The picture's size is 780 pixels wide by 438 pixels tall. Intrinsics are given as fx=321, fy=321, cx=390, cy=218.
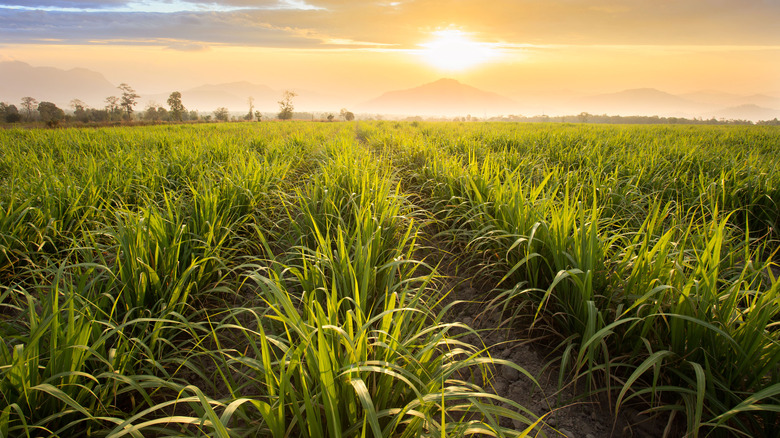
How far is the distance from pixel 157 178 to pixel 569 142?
25.4 ft

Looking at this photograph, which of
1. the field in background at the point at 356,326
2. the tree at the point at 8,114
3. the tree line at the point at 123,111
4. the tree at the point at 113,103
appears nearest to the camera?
the field in background at the point at 356,326

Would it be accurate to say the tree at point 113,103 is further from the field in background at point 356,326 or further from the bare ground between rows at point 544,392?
the bare ground between rows at point 544,392

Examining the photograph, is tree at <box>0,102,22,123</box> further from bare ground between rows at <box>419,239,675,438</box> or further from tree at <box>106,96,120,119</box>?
bare ground between rows at <box>419,239,675,438</box>

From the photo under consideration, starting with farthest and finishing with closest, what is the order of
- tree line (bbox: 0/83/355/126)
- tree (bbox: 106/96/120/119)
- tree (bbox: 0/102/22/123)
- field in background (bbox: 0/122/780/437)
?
1. tree (bbox: 106/96/120/119)
2. tree line (bbox: 0/83/355/126)
3. tree (bbox: 0/102/22/123)
4. field in background (bbox: 0/122/780/437)

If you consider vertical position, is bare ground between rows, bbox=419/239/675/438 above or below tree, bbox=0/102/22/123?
below

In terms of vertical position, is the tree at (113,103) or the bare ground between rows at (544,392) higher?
the tree at (113,103)

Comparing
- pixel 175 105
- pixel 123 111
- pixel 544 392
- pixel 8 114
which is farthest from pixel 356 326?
pixel 123 111

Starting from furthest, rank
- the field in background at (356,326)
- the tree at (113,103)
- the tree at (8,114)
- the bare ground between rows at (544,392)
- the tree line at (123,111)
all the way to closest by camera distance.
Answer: the tree at (113,103)
the tree line at (123,111)
the tree at (8,114)
the bare ground between rows at (544,392)
the field in background at (356,326)

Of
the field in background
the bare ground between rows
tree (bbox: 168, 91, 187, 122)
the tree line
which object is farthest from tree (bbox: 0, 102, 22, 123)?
the bare ground between rows

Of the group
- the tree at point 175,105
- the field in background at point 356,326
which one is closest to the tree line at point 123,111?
the tree at point 175,105

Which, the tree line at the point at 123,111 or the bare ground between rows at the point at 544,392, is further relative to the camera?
the tree line at the point at 123,111

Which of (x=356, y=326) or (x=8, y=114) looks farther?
(x=8, y=114)

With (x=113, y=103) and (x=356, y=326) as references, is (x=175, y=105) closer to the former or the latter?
(x=113, y=103)

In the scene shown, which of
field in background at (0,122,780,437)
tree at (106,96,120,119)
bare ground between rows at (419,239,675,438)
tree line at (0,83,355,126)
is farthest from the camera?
tree at (106,96,120,119)
